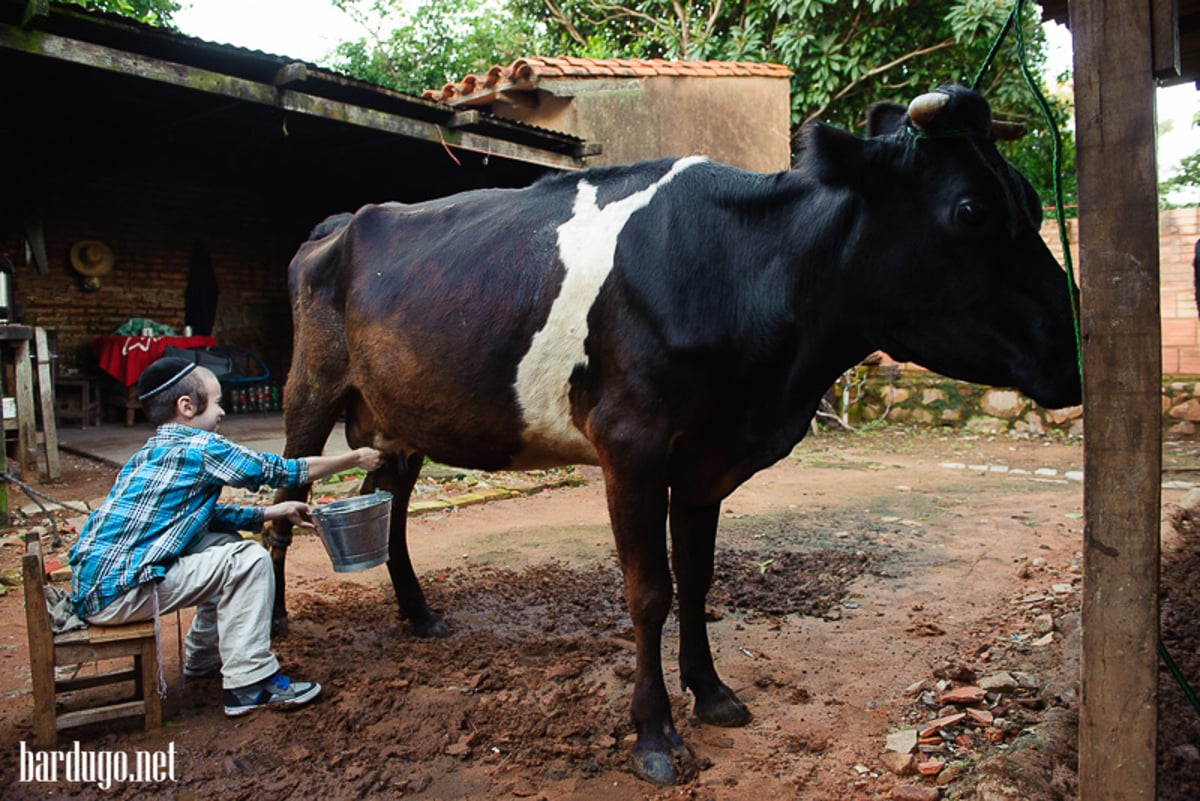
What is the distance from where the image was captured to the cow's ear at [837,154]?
7.90 feet

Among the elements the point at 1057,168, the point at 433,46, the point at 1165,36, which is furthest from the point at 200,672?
the point at 433,46

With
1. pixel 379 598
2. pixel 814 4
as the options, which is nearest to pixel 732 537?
pixel 379 598

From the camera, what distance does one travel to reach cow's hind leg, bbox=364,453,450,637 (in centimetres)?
385

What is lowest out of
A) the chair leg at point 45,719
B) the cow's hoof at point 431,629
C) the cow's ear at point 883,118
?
the cow's hoof at point 431,629

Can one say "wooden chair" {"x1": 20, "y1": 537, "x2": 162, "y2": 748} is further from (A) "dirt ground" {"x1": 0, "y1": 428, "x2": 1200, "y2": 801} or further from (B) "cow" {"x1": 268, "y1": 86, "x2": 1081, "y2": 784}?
(B) "cow" {"x1": 268, "y1": 86, "x2": 1081, "y2": 784}

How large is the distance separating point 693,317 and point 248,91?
5091 mm

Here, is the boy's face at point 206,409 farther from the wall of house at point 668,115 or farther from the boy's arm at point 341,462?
the wall of house at point 668,115

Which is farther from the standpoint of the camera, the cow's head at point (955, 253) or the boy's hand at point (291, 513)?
the boy's hand at point (291, 513)

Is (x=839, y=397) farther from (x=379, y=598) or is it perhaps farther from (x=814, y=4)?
(x=379, y=598)

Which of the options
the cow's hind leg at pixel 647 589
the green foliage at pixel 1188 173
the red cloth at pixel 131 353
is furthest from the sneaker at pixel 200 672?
the green foliage at pixel 1188 173

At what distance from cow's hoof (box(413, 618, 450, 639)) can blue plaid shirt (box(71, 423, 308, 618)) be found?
111cm

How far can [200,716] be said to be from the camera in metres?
3.05

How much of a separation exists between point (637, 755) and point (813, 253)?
165 cm

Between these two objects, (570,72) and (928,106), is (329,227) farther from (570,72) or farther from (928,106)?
(570,72)
